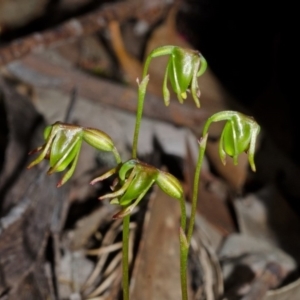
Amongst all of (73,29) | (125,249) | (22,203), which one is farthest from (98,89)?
(125,249)

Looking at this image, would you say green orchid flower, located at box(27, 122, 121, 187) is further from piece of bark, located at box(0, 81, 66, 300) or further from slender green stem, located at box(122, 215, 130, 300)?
piece of bark, located at box(0, 81, 66, 300)

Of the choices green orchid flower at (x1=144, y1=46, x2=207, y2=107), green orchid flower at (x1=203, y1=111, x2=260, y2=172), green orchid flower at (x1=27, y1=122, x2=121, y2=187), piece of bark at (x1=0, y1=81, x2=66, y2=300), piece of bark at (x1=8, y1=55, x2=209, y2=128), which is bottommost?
piece of bark at (x1=8, y1=55, x2=209, y2=128)

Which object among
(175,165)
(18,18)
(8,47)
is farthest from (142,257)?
(18,18)

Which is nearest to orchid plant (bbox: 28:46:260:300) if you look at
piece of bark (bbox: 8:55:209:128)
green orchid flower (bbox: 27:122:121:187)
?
green orchid flower (bbox: 27:122:121:187)

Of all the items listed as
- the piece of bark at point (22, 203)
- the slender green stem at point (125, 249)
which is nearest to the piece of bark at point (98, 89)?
the piece of bark at point (22, 203)

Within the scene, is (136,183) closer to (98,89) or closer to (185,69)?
(185,69)

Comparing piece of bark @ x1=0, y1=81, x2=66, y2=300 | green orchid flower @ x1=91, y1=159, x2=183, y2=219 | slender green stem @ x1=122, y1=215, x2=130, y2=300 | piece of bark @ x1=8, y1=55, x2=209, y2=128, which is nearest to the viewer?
green orchid flower @ x1=91, y1=159, x2=183, y2=219

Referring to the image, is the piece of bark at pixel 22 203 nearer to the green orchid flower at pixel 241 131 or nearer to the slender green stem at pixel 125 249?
the slender green stem at pixel 125 249
